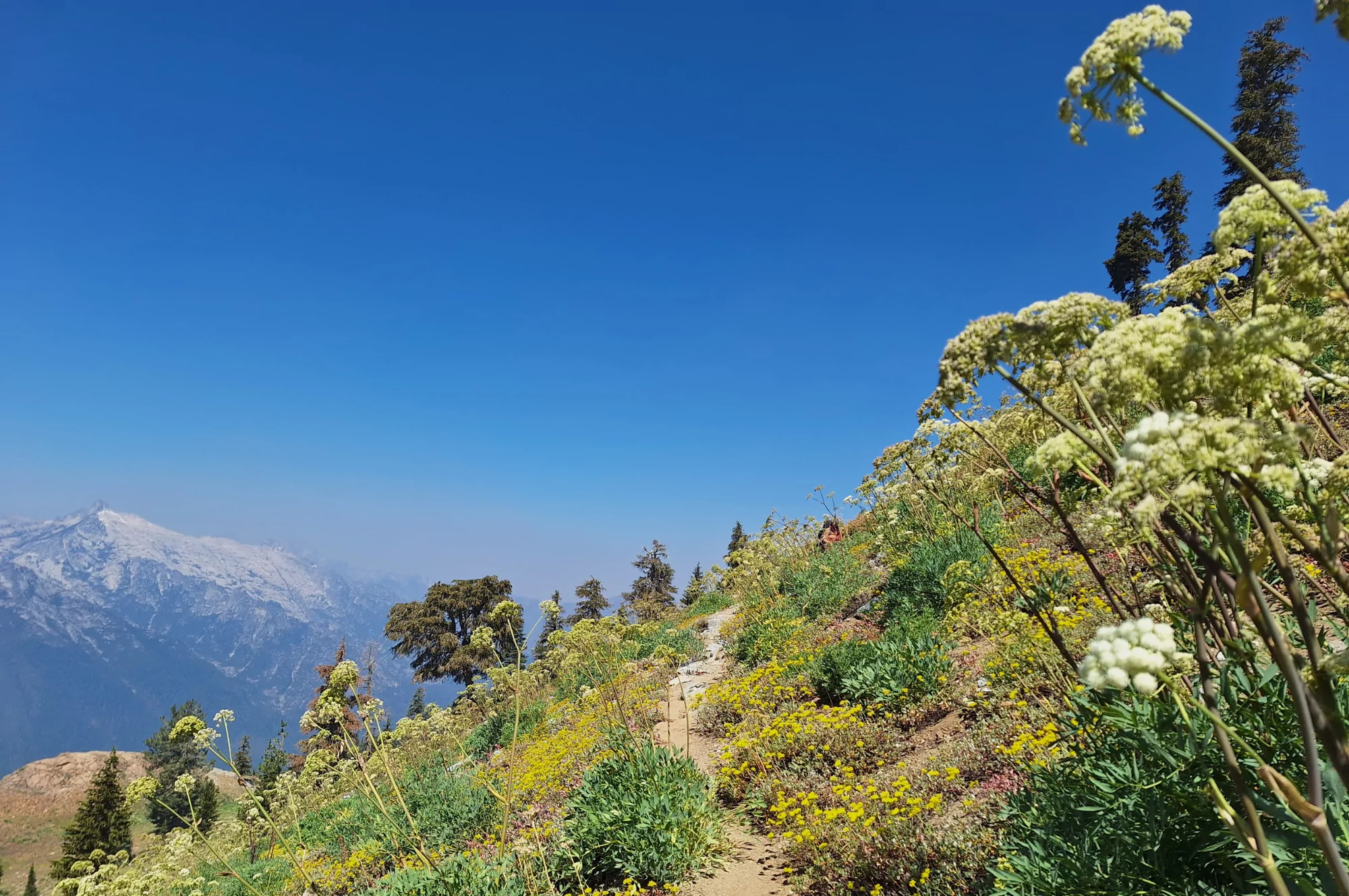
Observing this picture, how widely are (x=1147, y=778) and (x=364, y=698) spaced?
589cm

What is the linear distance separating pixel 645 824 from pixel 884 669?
3.77 metres

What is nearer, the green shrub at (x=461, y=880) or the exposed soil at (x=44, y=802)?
the green shrub at (x=461, y=880)

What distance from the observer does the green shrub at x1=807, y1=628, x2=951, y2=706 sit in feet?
25.9

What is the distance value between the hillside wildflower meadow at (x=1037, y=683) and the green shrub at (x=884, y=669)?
1.7 inches

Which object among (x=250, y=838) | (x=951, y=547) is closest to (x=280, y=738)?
(x=250, y=838)

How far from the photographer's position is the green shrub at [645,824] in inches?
243

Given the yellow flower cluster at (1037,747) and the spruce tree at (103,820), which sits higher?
the spruce tree at (103,820)

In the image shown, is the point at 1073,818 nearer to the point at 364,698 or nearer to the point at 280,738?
the point at 364,698

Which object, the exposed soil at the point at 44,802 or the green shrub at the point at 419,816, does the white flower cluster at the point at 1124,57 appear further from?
the exposed soil at the point at 44,802

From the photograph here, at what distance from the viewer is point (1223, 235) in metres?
2.01

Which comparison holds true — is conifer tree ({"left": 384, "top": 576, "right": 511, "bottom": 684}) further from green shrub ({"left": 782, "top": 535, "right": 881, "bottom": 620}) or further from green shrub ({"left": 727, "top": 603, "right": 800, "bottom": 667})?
green shrub ({"left": 727, "top": 603, "right": 800, "bottom": 667})

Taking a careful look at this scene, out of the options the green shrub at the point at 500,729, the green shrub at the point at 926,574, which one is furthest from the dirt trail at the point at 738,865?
the green shrub at the point at 500,729

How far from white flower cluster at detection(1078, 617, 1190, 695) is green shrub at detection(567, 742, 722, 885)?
5958 millimetres

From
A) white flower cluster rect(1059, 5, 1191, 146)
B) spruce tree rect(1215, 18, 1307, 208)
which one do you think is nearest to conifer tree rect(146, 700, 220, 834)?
white flower cluster rect(1059, 5, 1191, 146)
